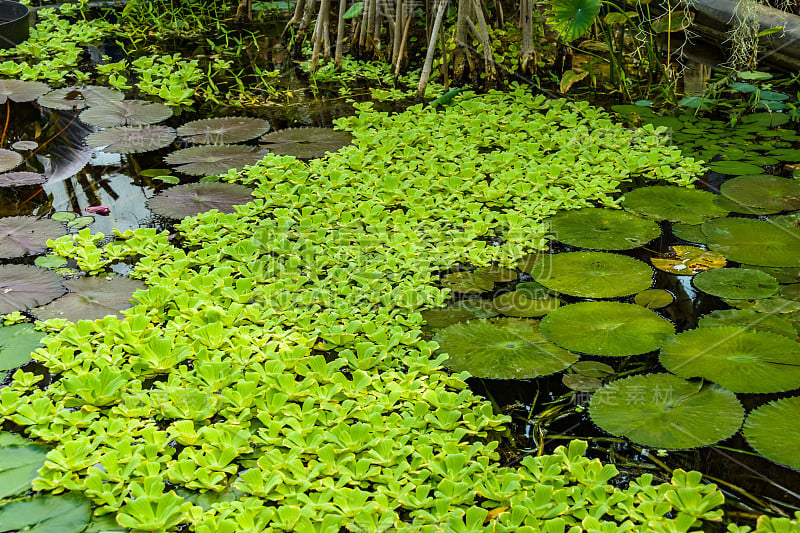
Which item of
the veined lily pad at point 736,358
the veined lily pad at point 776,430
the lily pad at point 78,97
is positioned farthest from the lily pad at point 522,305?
the lily pad at point 78,97

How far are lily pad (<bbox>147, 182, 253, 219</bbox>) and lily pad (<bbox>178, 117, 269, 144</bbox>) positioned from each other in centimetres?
50

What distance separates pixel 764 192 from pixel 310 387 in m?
2.07

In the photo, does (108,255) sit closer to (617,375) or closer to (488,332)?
(488,332)

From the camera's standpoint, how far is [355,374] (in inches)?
78.5

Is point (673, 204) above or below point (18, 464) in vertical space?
above

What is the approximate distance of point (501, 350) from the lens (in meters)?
2.12

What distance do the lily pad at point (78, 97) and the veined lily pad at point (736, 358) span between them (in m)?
3.08

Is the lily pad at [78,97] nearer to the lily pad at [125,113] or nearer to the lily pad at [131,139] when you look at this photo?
the lily pad at [125,113]

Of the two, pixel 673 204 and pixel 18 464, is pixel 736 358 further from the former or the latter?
pixel 18 464

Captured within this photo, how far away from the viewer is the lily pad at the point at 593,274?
2393mm

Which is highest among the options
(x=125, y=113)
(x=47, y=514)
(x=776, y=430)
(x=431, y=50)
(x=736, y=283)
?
(x=431, y=50)

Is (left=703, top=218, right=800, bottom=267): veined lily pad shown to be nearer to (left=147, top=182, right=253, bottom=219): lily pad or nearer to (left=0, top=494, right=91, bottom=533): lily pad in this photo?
(left=147, top=182, right=253, bottom=219): lily pad

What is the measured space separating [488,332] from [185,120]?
228cm

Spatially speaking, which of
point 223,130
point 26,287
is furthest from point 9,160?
point 26,287
